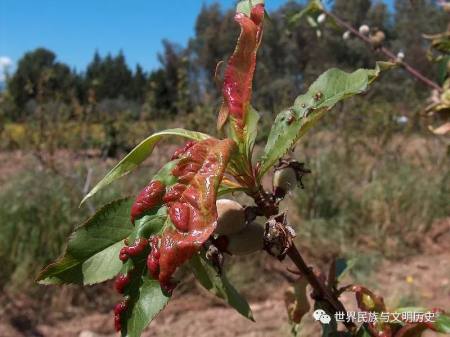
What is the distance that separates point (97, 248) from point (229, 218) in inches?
5.8

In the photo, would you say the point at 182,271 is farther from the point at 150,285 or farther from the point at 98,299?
the point at 150,285

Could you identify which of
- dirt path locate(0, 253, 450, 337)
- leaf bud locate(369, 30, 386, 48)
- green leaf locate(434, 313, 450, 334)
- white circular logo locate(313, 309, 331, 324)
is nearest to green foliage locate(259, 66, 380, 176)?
white circular logo locate(313, 309, 331, 324)

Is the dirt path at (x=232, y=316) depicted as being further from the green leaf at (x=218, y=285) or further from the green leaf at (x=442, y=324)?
the green leaf at (x=218, y=285)

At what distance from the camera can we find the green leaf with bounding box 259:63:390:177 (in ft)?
1.97

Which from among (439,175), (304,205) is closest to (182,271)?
(304,205)

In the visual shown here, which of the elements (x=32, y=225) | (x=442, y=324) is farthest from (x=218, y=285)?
(x=32, y=225)

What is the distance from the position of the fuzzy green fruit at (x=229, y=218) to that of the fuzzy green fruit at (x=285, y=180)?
0.06 meters

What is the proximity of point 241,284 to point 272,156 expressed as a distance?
286cm

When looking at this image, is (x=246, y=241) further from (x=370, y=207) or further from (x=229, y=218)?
(x=370, y=207)

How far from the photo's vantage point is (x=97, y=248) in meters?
0.60

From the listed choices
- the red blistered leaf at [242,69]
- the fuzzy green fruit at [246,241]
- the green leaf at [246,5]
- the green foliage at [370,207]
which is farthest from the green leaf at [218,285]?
the green foliage at [370,207]

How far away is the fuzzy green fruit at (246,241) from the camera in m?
0.61

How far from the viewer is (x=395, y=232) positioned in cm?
415

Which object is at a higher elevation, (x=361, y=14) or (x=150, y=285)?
(x=361, y=14)
